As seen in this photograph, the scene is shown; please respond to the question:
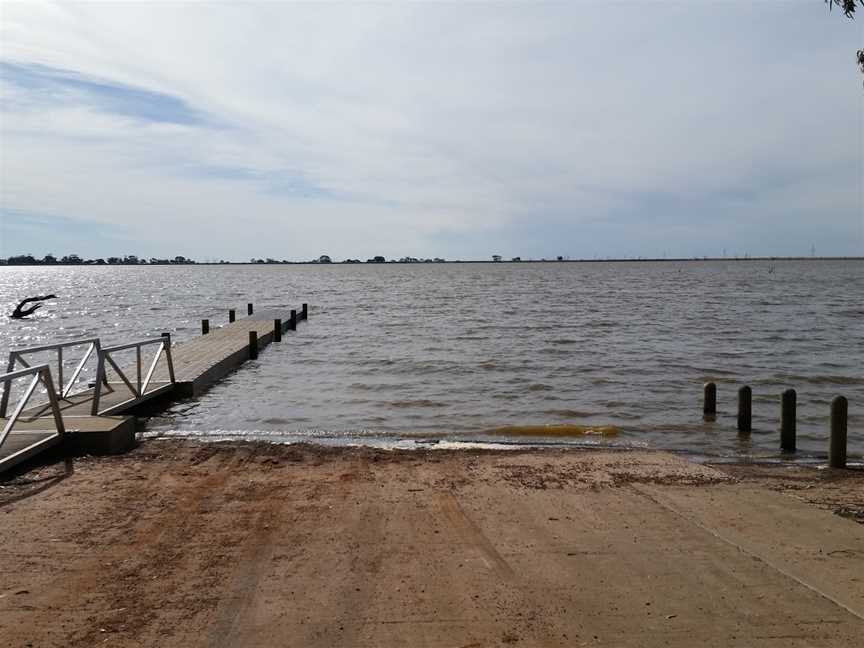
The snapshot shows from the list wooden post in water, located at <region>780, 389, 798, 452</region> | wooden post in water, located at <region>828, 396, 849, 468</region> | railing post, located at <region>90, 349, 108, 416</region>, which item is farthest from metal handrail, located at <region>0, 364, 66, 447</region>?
wooden post in water, located at <region>780, 389, 798, 452</region>

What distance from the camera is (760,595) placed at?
539 cm

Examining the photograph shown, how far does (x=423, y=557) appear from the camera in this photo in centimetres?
620

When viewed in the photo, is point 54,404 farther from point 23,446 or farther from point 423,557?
point 423,557

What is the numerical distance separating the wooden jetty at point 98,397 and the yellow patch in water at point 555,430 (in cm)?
687

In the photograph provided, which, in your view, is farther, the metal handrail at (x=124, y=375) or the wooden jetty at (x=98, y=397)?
the metal handrail at (x=124, y=375)

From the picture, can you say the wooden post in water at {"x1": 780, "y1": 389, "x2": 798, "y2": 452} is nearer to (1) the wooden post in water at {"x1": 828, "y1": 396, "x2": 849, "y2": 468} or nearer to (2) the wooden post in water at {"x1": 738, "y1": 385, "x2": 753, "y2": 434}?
(2) the wooden post in water at {"x1": 738, "y1": 385, "x2": 753, "y2": 434}

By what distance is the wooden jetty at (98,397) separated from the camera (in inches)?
374

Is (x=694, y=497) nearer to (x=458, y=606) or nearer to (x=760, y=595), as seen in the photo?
(x=760, y=595)

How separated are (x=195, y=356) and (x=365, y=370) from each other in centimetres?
538

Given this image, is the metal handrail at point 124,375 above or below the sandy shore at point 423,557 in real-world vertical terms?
above

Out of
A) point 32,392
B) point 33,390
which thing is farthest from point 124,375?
point 32,392

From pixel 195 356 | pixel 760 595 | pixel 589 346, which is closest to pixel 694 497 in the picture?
pixel 760 595

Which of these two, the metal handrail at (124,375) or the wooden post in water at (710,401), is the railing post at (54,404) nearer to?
the metal handrail at (124,375)

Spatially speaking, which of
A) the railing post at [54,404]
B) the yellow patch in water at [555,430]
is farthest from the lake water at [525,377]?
the railing post at [54,404]
